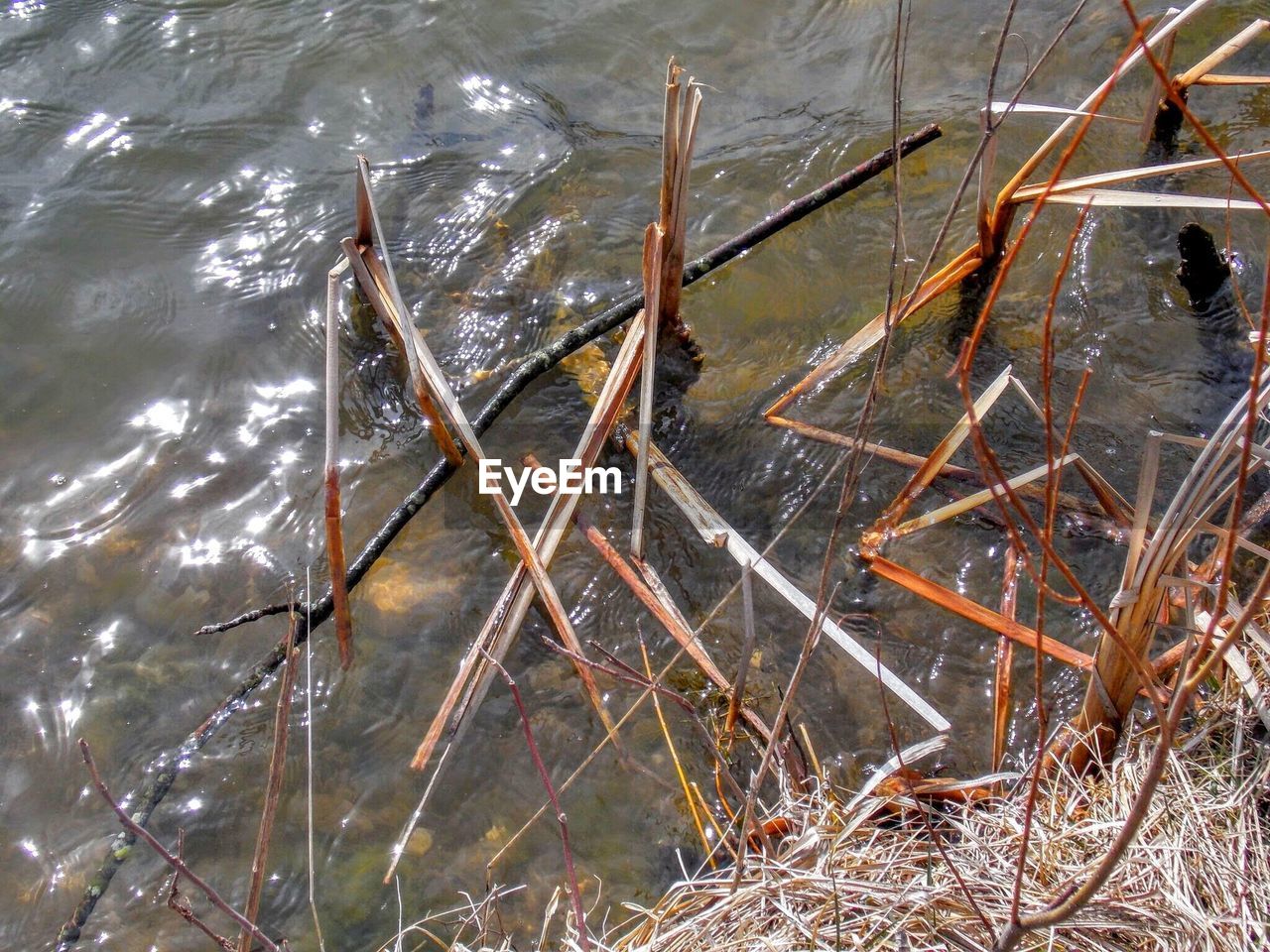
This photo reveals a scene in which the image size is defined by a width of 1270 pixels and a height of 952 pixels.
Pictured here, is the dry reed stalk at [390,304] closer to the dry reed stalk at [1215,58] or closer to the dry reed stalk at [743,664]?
the dry reed stalk at [743,664]

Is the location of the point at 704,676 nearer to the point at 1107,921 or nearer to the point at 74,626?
the point at 1107,921

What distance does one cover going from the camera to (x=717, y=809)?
2.49 m

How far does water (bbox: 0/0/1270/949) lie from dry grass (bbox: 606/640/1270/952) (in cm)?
40

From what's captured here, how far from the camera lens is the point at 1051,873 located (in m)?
1.98

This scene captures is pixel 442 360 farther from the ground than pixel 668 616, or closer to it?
farther from the ground

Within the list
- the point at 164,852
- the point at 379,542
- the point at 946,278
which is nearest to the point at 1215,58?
the point at 946,278

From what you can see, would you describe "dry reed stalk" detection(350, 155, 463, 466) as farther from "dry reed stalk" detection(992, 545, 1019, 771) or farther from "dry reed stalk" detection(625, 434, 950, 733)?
"dry reed stalk" detection(992, 545, 1019, 771)

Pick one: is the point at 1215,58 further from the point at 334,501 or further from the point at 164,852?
the point at 164,852

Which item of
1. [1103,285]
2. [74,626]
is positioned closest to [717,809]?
[74,626]

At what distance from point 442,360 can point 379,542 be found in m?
0.90

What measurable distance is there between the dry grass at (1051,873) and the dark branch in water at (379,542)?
47.0 inches

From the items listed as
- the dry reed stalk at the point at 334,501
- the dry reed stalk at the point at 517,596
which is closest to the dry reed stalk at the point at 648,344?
the dry reed stalk at the point at 517,596

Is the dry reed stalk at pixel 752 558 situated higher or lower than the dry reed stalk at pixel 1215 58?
lower

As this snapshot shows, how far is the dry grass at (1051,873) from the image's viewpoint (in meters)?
1.83
